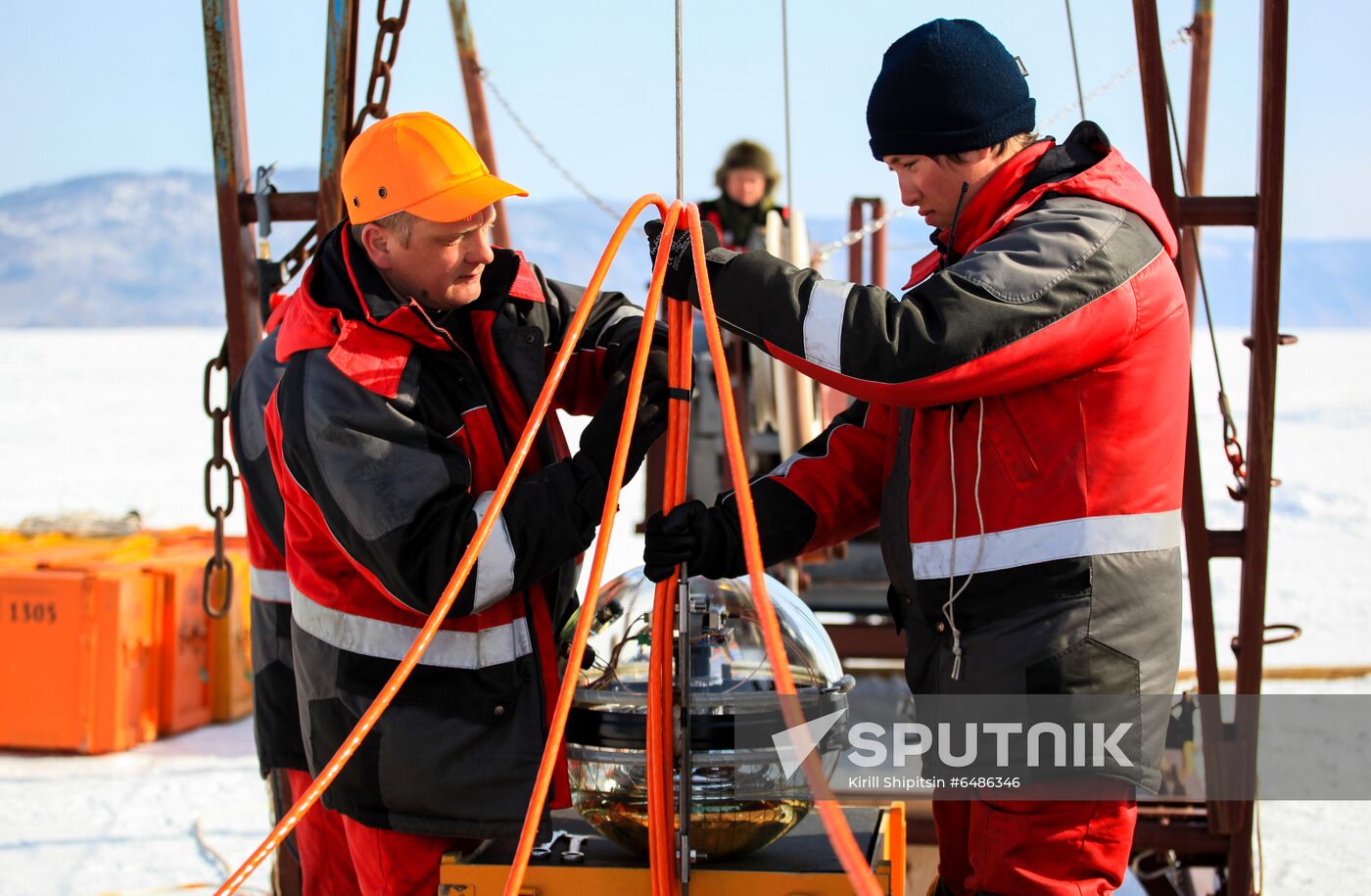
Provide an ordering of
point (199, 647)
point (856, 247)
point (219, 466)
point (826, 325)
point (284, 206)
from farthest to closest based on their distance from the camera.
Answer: point (856, 247), point (199, 647), point (219, 466), point (284, 206), point (826, 325)

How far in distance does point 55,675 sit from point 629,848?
484cm

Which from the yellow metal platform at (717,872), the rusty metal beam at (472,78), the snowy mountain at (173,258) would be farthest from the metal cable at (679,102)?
the snowy mountain at (173,258)

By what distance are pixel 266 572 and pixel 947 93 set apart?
201cm

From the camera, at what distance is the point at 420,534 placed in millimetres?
2420

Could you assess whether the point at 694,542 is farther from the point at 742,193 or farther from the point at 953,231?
the point at 742,193

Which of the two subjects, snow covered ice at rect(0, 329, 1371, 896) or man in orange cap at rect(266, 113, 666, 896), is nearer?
man in orange cap at rect(266, 113, 666, 896)

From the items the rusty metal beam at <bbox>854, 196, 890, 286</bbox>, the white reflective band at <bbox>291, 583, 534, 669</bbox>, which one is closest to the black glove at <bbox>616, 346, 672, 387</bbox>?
the white reflective band at <bbox>291, 583, 534, 669</bbox>

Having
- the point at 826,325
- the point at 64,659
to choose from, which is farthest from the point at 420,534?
the point at 64,659

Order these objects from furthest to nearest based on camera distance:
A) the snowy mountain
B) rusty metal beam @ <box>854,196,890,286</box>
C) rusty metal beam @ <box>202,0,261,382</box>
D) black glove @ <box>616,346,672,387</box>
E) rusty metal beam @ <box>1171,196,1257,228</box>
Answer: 1. the snowy mountain
2. rusty metal beam @ <box>854,196,890,286</box>
3. rusty metal beam @ <box>202,0,261,382</box>
4. rusty metal beam @ <box>1171,196,1257,228</box>
5. black glove @ <box>616,346,672,387</box>

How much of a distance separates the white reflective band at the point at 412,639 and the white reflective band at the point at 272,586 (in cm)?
85

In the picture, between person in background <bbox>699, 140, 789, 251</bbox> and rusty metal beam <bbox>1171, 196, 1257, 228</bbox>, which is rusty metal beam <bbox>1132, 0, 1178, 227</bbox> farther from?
person in background <bbox>699, 140, 789, 251</bbox>

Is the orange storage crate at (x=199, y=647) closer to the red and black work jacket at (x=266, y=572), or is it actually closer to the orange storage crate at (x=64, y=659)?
the orange storage crate at (x=64, y=659)

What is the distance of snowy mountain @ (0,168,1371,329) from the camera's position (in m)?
108

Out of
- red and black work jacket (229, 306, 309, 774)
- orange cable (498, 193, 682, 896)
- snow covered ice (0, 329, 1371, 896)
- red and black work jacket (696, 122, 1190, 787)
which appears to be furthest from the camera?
snow covered ice (0, 329, 1371, 896)
